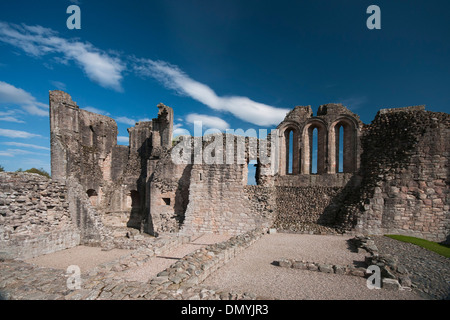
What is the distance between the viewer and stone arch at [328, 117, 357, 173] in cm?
1317

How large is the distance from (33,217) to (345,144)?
1647cm

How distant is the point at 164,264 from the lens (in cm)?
730

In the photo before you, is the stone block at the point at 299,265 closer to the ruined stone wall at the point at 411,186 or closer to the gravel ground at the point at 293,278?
the gravel ground at the point at 293,278

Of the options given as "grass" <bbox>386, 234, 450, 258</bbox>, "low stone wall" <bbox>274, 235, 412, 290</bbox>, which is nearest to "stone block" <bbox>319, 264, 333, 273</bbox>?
"low stone wall" <bbox>274, 235, 412, 290</bbox>

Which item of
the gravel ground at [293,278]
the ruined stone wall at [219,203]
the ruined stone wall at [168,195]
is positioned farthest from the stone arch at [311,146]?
the ruined stone wall at [168,195]

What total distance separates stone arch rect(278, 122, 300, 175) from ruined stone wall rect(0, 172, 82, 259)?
12231mm

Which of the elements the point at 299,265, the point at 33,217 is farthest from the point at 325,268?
the point at 33,217

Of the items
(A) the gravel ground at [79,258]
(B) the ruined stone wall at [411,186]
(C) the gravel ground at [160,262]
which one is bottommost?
(A) the gravel ground at [79,258]

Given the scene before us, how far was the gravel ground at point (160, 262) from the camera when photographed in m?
6.24

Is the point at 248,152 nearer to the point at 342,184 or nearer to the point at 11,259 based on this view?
the point at 342,184

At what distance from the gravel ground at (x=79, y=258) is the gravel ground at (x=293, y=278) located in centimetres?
540

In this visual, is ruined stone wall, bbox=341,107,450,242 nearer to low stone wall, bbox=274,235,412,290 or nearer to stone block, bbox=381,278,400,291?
low stone wall, bbox=274,235,412,290
